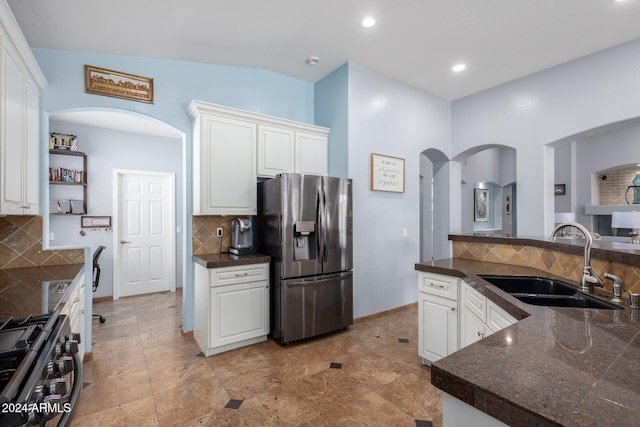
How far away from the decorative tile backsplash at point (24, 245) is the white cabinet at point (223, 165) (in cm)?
124

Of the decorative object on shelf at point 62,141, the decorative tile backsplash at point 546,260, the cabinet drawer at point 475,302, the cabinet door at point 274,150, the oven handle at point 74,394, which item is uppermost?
the decorative object on shelf at point 62,141

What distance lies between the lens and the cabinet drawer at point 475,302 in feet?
6.35

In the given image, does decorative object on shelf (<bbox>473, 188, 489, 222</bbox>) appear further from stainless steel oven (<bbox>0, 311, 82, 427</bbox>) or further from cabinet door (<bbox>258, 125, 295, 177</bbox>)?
stainless steel oven (<bbox>0, 311, 82, 427</bbox>)

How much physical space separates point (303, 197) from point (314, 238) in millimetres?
443

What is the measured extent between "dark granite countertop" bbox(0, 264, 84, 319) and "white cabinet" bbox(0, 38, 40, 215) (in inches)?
18.5

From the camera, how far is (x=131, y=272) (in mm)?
5090

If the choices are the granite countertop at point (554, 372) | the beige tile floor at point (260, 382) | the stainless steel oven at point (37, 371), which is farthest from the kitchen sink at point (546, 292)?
the stainless steel oven at point (37, 371)

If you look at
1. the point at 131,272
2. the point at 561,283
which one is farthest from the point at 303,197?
the point at 131,272

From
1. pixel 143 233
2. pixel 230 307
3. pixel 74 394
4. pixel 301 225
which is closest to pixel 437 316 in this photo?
pixel 301 225

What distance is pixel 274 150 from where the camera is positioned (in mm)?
3537

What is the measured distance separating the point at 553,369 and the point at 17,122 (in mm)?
3125

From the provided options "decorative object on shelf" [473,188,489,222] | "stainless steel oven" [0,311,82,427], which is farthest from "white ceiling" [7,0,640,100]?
"decorative object on shelf" [473,188,489,222]

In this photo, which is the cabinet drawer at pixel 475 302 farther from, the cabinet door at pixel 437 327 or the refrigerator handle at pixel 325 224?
the refrigerator handle at pixel 325 224

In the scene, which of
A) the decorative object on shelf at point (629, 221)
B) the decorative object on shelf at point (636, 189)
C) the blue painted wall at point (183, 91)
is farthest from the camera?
the decorative object on shelf at point (636, 189)
